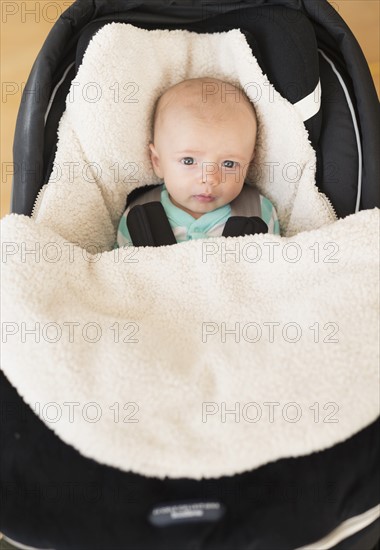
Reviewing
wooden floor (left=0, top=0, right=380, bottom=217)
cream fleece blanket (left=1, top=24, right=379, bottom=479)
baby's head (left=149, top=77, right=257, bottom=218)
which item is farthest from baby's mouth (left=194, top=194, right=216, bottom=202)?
wooden floor (left=0, top=0, right=380, bottom=217)

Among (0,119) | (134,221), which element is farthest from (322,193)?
(0,119)

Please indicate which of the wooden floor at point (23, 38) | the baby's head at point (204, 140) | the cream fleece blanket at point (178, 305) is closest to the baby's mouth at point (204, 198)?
the baby's head at point (204, 140)

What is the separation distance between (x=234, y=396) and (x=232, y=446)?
6 centimetres

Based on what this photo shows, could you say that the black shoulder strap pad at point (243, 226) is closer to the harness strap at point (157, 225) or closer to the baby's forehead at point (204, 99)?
the harness strap at point (157, 225)

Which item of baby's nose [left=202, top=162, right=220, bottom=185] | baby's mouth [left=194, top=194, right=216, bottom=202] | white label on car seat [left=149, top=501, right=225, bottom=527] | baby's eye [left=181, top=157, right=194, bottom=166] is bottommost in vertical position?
white label on car seat [left=149, top=501, right=225, bottom=527]

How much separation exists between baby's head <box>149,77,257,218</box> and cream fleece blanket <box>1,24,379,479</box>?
0.16 feet

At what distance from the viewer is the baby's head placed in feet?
3.77

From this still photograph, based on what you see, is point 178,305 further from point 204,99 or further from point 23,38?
point 23,38

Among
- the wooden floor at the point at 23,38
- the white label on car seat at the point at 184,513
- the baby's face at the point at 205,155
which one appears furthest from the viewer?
the wooden floor at the point at 23,38

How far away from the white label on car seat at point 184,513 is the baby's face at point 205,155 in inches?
22.5

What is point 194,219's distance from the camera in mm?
1216

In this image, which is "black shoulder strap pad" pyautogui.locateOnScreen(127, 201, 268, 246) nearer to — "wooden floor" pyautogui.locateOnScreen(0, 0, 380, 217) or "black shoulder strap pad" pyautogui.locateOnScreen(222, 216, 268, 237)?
"black shoulder strap pad" pyautogui.locateOnScreen(222, 216, 268, 237)

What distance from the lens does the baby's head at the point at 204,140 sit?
3.77 feet

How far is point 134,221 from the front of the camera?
46.0 inches
